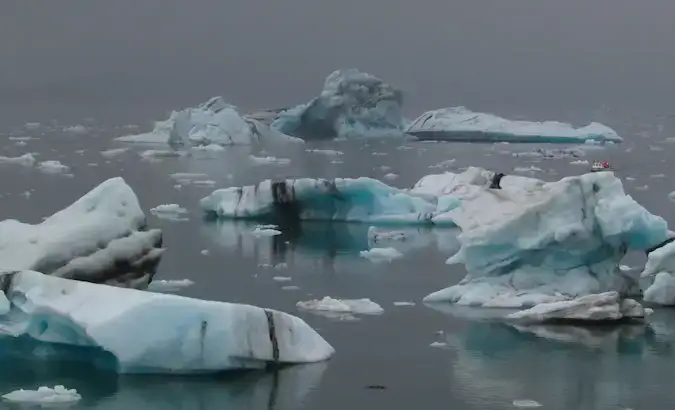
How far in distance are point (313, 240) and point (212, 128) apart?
44.1 feet

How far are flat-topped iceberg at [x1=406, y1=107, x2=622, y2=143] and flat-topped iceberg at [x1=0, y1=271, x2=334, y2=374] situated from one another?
904 inches

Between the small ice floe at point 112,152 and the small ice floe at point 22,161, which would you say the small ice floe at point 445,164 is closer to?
the small ice floe at point 112,152

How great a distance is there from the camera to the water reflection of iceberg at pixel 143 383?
6.18 m

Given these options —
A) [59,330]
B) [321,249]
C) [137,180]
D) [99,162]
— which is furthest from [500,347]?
[99,162]

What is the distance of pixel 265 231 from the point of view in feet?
41.8

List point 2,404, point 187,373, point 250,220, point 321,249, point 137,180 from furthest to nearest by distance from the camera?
1. point 137,180
2. point 250,220
3. point 321,249
4. point 187,373
5. point 2,404

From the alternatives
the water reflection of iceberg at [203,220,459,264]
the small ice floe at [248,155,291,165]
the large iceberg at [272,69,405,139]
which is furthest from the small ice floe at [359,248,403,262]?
the large iceberg at [272,69,405,139]

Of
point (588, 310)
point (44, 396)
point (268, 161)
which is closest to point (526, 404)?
point (588, 310)

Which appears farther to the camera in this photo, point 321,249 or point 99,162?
point 99,162

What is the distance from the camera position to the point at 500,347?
7668 millimetres

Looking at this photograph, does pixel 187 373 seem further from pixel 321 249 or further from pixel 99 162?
pixel 99 162

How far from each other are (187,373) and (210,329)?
346 millimetres

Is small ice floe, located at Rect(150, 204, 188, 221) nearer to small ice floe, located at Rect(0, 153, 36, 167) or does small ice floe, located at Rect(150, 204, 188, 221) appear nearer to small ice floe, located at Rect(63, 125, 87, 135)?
small ice floe, located at Rect(0, 153, 36, 167)

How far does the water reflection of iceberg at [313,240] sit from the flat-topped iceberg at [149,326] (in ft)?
14.6
